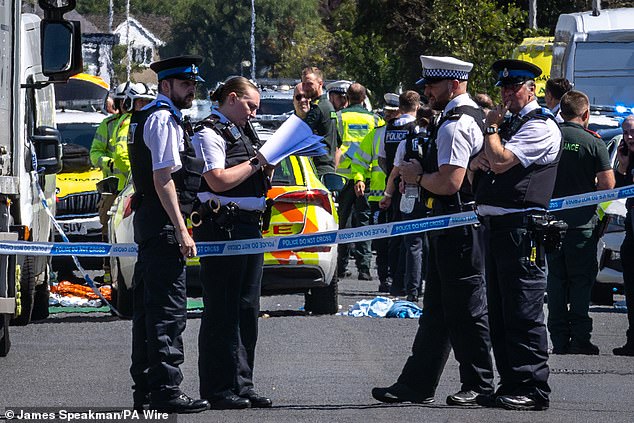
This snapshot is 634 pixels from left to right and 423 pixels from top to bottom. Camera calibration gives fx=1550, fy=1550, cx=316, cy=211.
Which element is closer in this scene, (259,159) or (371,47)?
(259,159)

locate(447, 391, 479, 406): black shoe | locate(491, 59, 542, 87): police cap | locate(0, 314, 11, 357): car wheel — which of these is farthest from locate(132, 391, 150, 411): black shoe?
locate(491, 59, 542, 87): police cap

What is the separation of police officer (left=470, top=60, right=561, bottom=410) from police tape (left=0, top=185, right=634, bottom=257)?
0.72 ft

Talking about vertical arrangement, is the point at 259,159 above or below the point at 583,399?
above

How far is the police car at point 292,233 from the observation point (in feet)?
43.1

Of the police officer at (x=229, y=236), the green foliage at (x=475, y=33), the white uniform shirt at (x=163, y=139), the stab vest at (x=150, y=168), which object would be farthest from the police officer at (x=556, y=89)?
the green foliage at (x=475, y=33)

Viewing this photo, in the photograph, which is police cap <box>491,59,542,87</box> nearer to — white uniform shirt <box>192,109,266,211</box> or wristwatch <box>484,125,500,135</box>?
wristwatch <box>484,125,500,135</box>

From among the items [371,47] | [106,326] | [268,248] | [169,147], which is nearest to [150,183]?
[169,147]

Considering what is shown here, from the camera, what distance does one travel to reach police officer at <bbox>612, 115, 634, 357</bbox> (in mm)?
12000

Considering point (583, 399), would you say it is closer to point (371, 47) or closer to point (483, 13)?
point (483, 13)

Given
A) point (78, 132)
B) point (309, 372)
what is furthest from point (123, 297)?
point (78, 132)

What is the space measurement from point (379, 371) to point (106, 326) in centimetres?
344

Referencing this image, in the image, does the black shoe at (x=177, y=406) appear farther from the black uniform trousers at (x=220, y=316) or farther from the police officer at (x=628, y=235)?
the police officer at (x=628, y=235)

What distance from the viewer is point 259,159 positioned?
888cm

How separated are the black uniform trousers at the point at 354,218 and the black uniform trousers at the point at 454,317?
8464 millimetres
